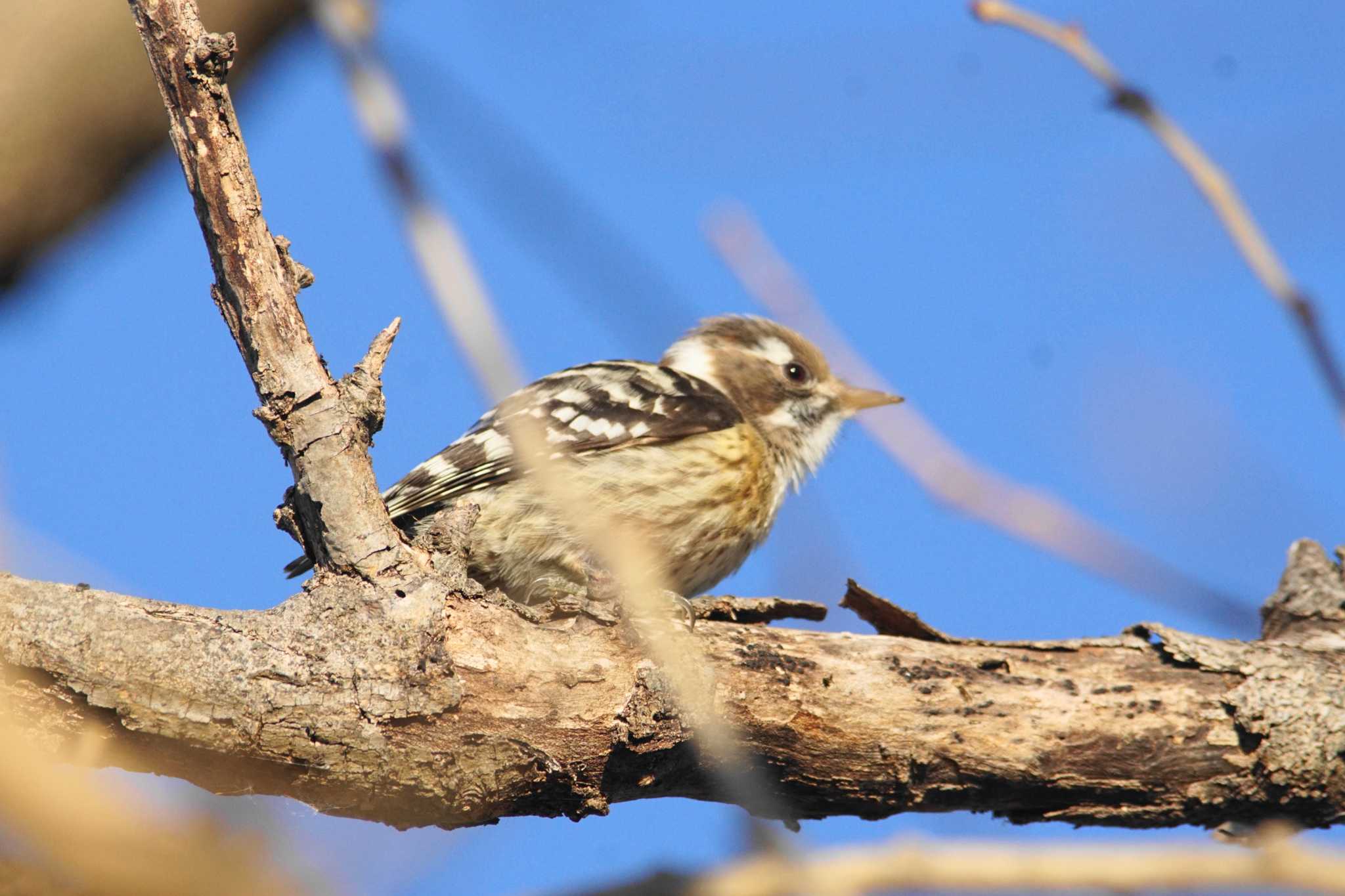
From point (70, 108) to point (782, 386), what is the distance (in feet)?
11.0

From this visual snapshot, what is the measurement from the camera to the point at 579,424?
17.9 feet

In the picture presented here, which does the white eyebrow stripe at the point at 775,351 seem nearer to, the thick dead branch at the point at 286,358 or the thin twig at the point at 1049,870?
the thick dead branch at the point at 286,358

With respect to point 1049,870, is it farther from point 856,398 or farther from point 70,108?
point 856,398

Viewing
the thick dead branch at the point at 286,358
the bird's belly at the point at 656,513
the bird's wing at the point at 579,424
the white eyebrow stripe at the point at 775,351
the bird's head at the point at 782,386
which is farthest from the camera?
the white eyebrow stripe at the point at 775,351

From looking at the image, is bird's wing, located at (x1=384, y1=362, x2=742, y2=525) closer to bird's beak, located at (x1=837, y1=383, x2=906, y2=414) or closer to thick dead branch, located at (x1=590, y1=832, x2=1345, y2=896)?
bird's beak, located at (x1=837, y1=383, x2=906, y2=414)

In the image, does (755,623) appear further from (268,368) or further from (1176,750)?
(268,368)

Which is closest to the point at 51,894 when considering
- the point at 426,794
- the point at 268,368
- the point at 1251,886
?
the point at 1251,886

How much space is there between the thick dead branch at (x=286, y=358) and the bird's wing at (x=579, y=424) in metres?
1.41

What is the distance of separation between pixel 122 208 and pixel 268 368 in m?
2.55

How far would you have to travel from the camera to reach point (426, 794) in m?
3.36

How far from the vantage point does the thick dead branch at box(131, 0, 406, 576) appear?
132 inches

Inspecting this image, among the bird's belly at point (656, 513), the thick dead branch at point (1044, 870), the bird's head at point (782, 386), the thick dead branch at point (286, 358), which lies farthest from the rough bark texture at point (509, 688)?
the thick dead branch at point (1044, 870)

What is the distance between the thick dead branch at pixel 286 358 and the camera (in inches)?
132

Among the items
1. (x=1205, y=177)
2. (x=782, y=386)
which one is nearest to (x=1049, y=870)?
(x=1205, y=177)
